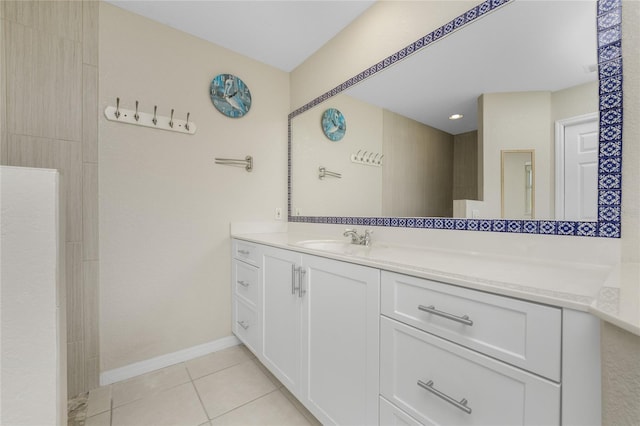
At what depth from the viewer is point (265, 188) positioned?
2.25m

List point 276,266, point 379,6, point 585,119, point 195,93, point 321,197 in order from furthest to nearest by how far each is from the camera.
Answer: point 321,197, point 195,93, point 379,6, point 276,266, point 585,119

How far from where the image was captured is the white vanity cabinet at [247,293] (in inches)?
65.3

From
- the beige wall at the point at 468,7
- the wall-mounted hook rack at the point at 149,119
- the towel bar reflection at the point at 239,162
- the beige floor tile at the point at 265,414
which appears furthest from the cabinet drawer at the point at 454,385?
the wall-mounted hook rack at the point at 149,119

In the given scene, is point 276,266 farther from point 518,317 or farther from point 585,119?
point 585,119

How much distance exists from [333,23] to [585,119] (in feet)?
5.23

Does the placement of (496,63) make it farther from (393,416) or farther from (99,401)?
(99,401)

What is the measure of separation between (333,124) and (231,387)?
1.94 m

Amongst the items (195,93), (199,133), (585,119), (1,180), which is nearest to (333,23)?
(195,93)

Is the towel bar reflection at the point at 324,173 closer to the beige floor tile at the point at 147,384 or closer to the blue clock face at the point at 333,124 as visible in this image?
the blue clock face at the point at 333,124

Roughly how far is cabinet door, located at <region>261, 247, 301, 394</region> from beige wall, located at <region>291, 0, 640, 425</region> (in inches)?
29.4

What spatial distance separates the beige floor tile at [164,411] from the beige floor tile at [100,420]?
25mm

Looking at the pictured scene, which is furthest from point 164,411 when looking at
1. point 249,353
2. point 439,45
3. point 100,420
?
point 439,45

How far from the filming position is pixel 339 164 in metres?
1.95

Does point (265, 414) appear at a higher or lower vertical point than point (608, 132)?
lower
